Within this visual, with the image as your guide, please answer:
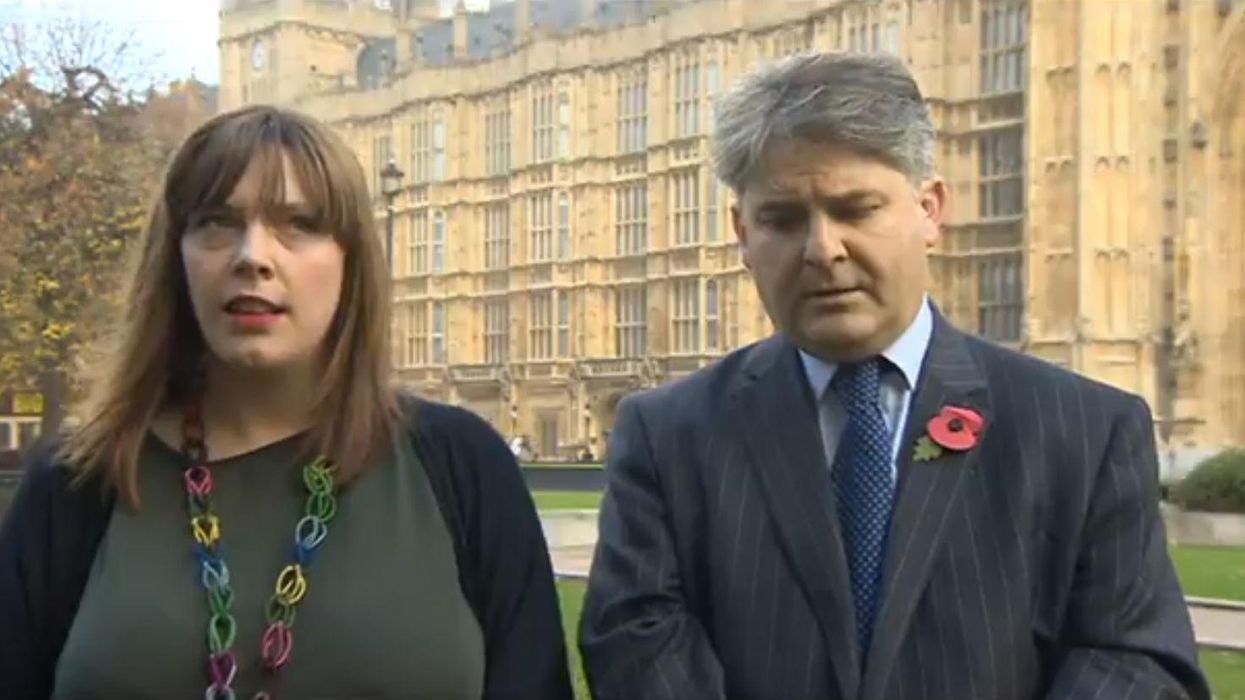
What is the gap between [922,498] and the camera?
2.75 meters

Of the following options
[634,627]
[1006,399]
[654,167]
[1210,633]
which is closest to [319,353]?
[634,627]

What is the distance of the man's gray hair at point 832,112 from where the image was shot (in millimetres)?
2674

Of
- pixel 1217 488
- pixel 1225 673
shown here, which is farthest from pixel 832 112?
pixel 1217 488

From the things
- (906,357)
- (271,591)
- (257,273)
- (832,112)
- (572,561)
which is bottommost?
(572,561)

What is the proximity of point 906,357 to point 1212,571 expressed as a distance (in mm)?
13953

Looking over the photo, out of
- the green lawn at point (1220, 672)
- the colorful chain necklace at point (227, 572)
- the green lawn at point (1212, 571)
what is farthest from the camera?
the green lawn at point (1212, 571)

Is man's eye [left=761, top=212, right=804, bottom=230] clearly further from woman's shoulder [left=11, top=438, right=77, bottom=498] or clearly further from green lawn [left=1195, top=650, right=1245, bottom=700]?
green lawn [left=1195, top=650, right=1245, bottom=700]

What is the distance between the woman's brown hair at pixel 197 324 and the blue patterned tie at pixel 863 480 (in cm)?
77

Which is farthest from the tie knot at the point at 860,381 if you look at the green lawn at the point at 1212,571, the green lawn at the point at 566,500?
the green lawn at the point at 566,500

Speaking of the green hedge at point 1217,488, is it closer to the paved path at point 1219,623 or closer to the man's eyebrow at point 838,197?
the paved path at point 1219,623

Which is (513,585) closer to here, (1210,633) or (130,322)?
(130,322)

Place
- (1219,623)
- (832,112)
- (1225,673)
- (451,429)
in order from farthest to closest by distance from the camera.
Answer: (1219,623) < (1225,673) < (451,429) < (832,112)

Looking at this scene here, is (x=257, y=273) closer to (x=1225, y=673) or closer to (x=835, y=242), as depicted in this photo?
(x=835, y=242)

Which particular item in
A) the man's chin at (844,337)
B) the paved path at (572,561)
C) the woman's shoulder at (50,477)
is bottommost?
the paved path at (572,561)
